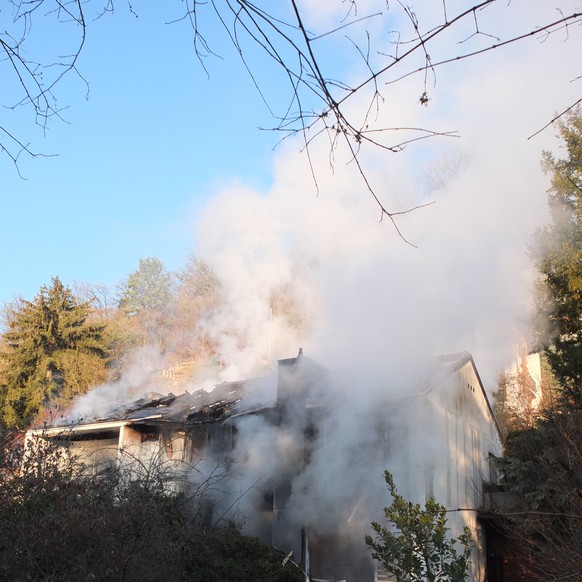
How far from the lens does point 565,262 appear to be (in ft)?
58.4

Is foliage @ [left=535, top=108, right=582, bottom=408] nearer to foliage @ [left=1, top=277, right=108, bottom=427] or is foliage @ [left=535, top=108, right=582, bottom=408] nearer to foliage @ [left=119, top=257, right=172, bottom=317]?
foliage @ [left=1, top=277, right=108, bottom=427]

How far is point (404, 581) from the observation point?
6371 millimetres

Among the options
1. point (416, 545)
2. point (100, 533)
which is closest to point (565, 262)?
point (416, 545)

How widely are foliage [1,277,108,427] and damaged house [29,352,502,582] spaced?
13401 mm

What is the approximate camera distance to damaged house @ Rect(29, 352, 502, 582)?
11.7 metres

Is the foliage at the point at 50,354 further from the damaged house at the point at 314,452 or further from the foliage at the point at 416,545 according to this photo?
the foliage at the point at 416,545

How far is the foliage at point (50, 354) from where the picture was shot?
89.2 feet

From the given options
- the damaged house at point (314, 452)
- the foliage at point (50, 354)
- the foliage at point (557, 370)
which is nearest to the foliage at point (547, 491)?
the foliage at point (557, 370)

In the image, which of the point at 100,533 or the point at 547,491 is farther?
the point at 547,491

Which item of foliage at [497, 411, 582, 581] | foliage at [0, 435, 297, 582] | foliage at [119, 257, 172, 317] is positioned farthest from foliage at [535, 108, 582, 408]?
foliage at [119, 257, 172, 317]

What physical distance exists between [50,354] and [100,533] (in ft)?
76.7

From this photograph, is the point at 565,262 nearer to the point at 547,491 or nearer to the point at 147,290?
the point at 547,491

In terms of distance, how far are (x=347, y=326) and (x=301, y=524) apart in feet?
22.2

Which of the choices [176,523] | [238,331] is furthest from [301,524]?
[238,331]
